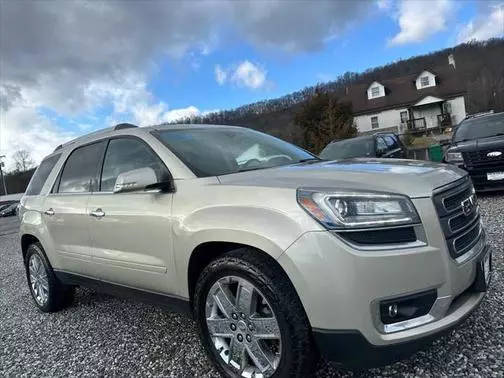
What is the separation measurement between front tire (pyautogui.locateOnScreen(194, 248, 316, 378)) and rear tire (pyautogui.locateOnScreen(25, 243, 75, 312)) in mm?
2663

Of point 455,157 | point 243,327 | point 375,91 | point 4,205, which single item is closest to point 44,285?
point 243,327

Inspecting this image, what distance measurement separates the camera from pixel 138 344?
12.5ft

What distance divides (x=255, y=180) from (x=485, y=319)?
1952 mm

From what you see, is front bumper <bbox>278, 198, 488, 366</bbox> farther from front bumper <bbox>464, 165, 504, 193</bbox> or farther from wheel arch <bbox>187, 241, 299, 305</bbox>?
front bumper <bbox>464, 165, 504, 193</bbox>

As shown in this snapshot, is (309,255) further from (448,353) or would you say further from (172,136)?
(172,136)

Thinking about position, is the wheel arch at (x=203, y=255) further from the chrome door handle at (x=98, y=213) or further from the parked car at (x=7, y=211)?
the parked car at (x=7, y=211)

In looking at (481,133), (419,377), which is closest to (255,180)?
(419,377)

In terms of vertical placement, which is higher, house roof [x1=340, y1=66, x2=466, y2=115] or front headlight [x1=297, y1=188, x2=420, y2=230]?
house roof [x1=340, y1=66, x2=466, y2=115]

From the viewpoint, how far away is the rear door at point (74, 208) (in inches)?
162

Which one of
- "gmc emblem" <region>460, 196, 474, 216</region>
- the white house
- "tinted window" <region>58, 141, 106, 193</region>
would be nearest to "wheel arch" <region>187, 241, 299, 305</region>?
"gmc emblem" <region>460, 196, 474, 216</region>

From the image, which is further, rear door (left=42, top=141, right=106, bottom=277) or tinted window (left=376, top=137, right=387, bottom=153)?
tinted window (left=376, top=137, right=387, bottom=153)

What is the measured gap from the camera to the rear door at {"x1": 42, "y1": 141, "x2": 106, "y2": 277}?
4.11 metres

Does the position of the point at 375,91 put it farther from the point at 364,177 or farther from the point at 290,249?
the point at 290,249

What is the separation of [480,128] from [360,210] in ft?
27.0
